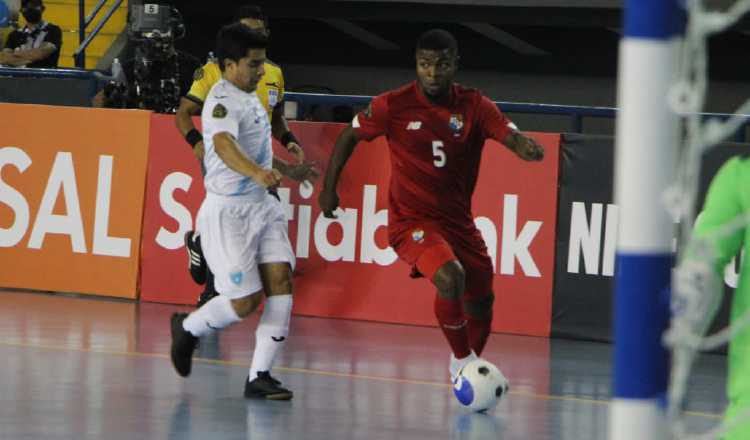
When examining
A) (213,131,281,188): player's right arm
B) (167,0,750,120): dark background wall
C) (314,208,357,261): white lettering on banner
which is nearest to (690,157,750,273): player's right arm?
(213,131,281,188): player's right arm

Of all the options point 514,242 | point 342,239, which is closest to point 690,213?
point 514,242

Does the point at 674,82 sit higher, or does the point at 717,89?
the point at 717,89

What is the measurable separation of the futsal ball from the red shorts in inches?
23.7

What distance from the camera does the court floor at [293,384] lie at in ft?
25.5

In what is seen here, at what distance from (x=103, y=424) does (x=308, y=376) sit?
6.78ft

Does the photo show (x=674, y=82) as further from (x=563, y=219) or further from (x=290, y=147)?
(x=563, y=219)

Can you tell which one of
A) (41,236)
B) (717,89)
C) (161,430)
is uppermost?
(717,89)

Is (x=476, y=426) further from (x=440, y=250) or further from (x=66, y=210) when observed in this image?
(x=66, y=210)

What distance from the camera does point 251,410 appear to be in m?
8.22

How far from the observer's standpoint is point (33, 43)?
16719mm

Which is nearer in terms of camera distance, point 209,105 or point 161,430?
point 161,430

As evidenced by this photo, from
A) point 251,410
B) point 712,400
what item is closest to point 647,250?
point 251,410

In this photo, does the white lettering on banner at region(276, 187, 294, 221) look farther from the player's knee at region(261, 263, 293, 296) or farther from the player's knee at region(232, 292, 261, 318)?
the player's knee at region(232, 292, 261, 318)

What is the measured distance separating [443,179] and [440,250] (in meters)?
0.48
